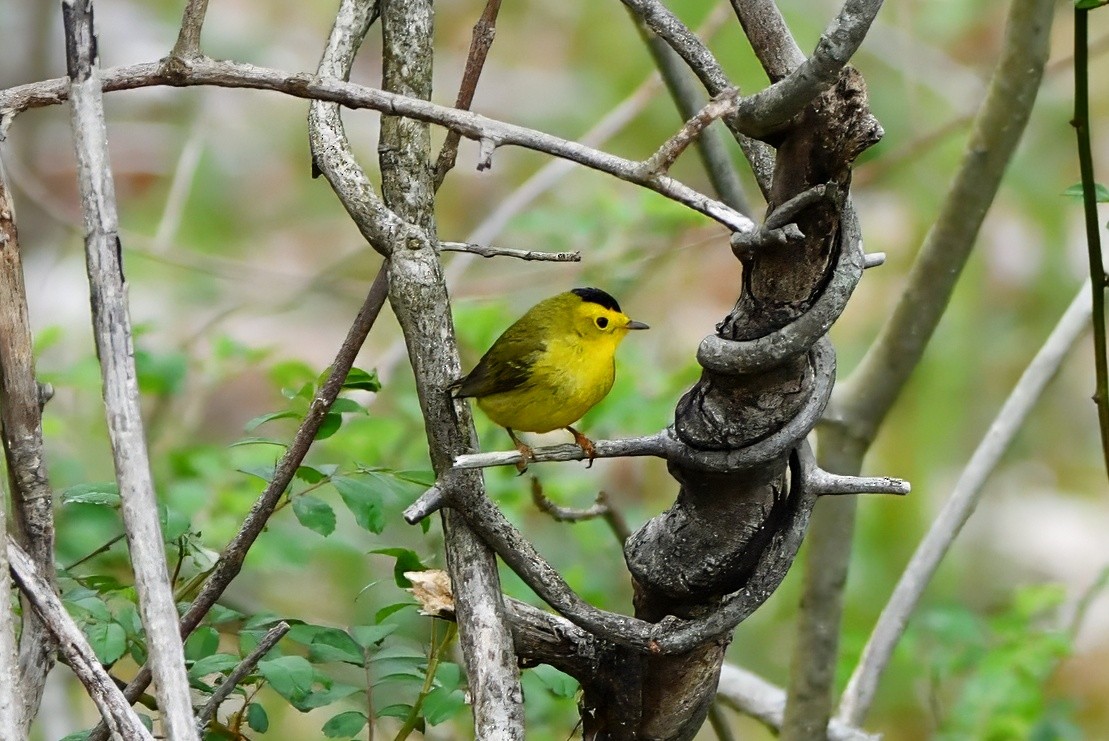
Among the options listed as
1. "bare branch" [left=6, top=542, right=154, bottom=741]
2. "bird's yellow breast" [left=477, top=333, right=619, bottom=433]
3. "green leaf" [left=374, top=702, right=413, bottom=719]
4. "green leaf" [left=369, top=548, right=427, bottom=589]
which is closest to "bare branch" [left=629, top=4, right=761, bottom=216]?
"bird's yellow breast" [left=477, top=333, right=619, bottom=433]

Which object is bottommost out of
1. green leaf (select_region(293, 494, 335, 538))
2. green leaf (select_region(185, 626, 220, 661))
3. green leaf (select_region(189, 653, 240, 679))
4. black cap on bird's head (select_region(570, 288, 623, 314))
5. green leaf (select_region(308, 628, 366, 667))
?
green leaf (select_region(189, 653, 240, 679))

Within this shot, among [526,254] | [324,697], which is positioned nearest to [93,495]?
[324,697]

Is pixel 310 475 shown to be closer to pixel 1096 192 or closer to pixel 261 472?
pixel 261 472

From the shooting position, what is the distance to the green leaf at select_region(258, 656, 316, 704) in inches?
51.6

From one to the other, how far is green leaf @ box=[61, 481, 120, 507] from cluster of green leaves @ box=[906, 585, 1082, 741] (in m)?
1.68

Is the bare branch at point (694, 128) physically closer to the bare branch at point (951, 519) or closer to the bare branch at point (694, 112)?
the bare branch at point (694, 112)

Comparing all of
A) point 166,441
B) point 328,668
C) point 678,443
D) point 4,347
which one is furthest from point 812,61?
point 166,441

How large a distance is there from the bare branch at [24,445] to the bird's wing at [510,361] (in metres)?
0.81

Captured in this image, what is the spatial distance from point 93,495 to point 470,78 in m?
0.67

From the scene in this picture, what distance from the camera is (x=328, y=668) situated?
2445mm

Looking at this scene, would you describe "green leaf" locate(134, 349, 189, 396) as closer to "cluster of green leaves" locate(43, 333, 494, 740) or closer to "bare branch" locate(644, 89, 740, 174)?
"cluster of green leaves" locate(43, 333, 494, 740)

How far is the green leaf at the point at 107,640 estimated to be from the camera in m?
1.33

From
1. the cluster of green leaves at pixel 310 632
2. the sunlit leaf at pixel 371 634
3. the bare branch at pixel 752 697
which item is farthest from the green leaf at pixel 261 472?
the bare branch at pixel 752 697

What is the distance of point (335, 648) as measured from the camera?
143 cm
